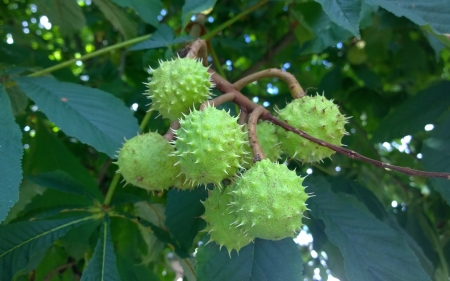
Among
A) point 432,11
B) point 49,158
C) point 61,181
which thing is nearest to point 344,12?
point 432,11

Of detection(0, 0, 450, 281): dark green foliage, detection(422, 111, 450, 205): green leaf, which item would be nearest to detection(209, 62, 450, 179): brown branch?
detection(0, 0, 450, 281): dark green foliage

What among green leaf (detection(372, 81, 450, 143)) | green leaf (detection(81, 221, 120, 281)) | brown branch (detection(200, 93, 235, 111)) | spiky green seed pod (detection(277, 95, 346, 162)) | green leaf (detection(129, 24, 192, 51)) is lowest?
green leaf (detection(372, 81, 450, 143))

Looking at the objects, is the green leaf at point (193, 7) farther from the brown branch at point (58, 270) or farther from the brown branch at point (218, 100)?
the brown branch at point (58, 270)

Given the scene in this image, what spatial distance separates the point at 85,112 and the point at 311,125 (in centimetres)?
87

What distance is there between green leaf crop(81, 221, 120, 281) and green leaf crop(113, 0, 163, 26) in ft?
3.32

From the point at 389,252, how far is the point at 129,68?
7.22 ft

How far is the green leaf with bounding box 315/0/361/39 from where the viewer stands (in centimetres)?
128

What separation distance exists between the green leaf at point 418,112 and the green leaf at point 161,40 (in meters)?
1.12

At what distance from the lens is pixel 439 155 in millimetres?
1588

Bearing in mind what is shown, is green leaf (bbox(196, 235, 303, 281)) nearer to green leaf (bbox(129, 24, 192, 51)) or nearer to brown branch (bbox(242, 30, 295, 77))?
green leaf (bbox(129, 24, 192, 51))

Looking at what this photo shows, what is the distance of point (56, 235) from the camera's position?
1.50m

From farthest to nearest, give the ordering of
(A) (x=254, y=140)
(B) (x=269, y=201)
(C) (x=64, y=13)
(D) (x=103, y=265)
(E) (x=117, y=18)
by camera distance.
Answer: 1. (C) (x=64, y=13)
2. (E) (x=117, y=18)
3. (D) (x=103, y=265)
4. (A) (x=254, y=140)
5. (B) (x=269, y=201)

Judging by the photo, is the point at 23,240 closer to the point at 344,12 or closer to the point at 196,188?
the point at 196,188

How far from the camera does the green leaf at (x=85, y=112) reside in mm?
1465
